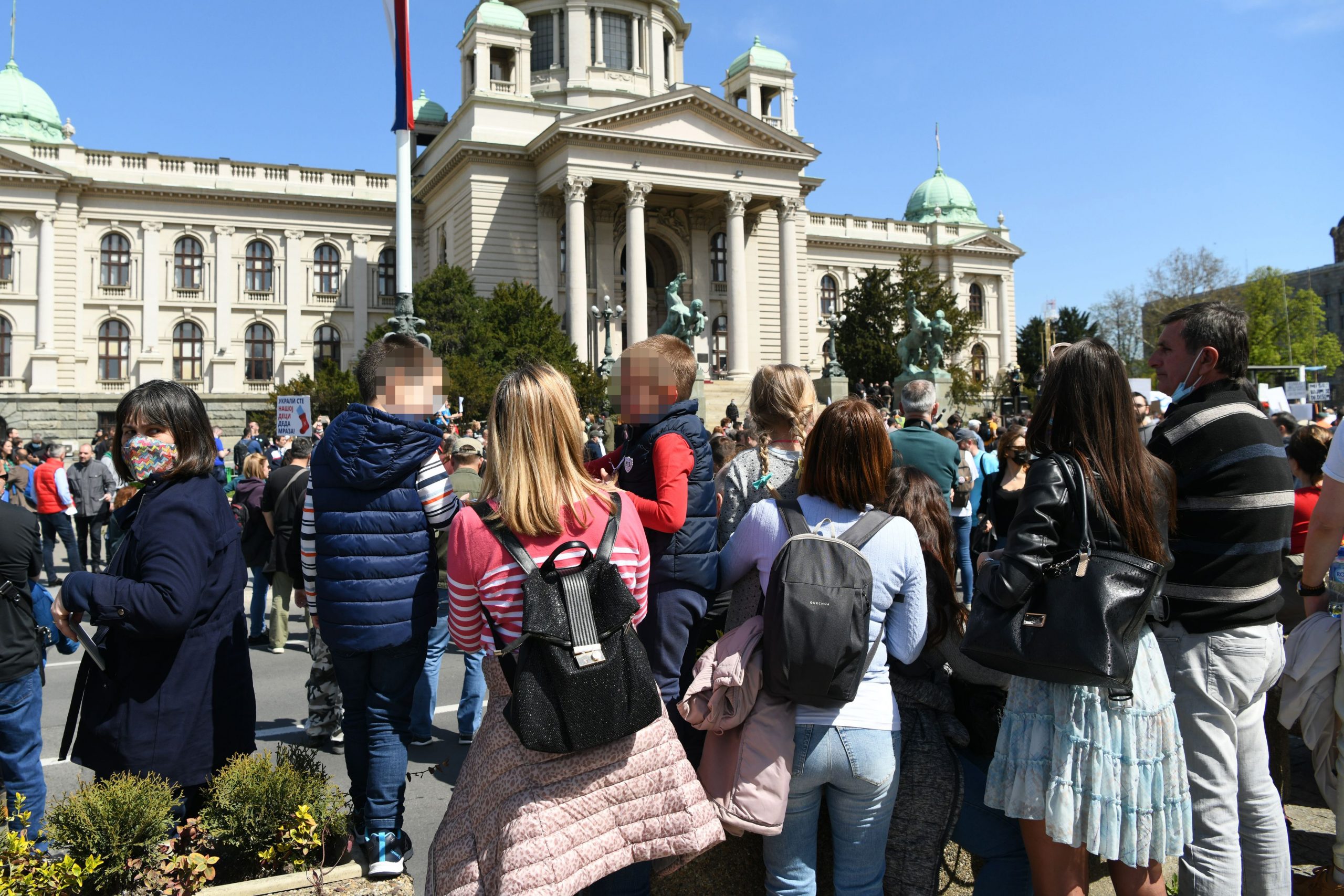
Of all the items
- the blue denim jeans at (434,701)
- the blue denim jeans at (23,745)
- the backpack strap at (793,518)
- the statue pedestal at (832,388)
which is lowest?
the blue denim jeans at (434,701)

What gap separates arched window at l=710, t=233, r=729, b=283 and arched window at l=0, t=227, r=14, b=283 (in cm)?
3219

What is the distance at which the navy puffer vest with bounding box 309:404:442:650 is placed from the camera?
3.64 m

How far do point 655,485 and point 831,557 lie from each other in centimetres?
107

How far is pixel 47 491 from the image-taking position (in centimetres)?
1342

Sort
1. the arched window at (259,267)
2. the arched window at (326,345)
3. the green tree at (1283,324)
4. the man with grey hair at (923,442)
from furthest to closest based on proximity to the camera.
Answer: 1. the green tree at (1283,324)
2. the arched window at (326,345)
3. the arched window at (259,267)
4. the man with grey hair at (923,442)

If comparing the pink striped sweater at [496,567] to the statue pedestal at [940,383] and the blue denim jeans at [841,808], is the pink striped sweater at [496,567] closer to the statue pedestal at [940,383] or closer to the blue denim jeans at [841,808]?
the blue denim jeans at [841,808]

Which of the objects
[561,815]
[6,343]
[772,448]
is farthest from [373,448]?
[6,343]

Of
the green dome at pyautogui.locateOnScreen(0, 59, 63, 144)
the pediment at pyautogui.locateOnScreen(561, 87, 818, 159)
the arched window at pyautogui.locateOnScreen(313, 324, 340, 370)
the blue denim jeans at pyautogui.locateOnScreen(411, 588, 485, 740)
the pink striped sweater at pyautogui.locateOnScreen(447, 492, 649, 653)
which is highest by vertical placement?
the green dome at pyautogui.locateOnScreen(0, 59, 63, 144)

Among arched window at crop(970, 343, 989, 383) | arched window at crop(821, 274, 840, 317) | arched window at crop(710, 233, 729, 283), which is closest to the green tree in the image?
arched window at crop(970, 343, 989, 383)

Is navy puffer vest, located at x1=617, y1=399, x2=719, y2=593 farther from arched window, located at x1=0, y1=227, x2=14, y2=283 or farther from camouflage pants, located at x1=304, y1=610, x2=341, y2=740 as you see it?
arched window, located at x1=0, y1=227, x2=14, y2=283

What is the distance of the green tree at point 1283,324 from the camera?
206 feet

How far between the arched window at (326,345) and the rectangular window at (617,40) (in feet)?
67.7

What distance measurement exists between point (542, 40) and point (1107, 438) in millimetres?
52869

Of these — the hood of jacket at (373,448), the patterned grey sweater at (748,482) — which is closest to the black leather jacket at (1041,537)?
the patterned grey sweater at (748,482)
